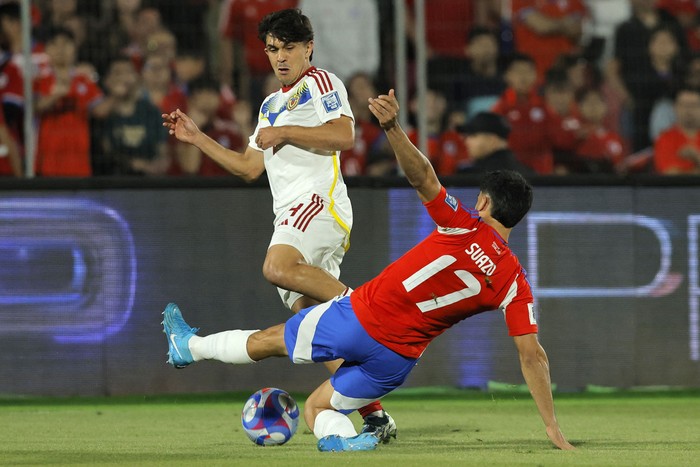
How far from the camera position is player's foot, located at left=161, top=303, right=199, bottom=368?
6684 millimetres

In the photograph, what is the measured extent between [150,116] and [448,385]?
11.0ft

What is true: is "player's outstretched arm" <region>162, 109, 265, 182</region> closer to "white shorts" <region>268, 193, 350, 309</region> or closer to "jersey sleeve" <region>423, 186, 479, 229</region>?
"white shorts" <region>268, 193, 350, 309</region>

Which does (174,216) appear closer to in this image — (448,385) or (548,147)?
(448,385)

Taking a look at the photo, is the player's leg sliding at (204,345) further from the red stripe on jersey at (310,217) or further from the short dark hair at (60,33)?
the short dark hair at (60,33)

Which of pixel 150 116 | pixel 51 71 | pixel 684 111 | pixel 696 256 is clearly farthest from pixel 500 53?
pixel 51 71

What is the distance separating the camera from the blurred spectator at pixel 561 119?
36.0 feet

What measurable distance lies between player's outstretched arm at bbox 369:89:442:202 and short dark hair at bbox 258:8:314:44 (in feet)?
5.43

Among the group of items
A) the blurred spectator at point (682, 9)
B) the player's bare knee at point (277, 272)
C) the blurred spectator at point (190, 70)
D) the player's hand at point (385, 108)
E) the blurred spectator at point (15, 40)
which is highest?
the blurred spectator at point (682, 9)

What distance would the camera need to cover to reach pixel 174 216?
33.4ft

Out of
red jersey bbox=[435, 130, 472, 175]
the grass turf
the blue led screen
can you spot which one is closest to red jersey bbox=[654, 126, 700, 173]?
the blue led screen

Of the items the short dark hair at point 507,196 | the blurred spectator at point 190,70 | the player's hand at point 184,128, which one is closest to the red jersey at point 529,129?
the blurred spectator at point 190,70

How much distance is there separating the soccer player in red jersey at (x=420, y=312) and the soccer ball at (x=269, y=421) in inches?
7.9

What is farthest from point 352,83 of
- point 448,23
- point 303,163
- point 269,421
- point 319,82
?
point 269,421

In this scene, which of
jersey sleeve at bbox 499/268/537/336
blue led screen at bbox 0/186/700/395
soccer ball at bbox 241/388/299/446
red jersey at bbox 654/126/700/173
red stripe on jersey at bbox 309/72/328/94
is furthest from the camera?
red jersey at bbox 654/126/700/173
